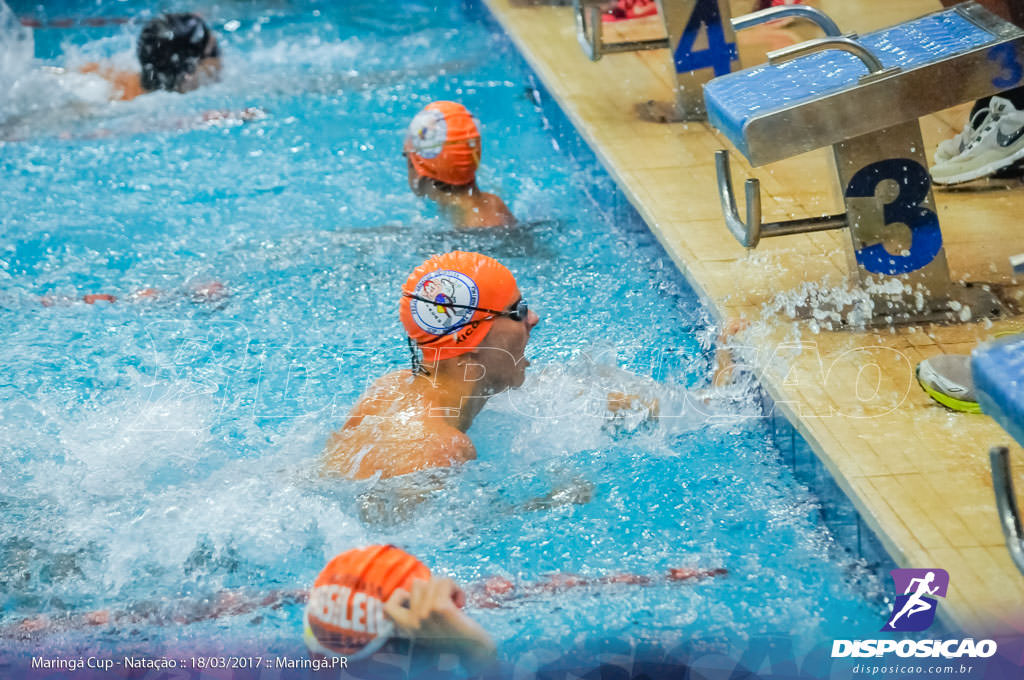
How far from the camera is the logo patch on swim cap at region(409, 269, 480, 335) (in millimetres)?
3260

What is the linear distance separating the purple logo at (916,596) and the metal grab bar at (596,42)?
372 cm

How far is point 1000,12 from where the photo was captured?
4703mm

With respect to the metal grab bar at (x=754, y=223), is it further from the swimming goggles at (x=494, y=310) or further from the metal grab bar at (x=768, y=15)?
the swimming goggles at (x=494, y=310)

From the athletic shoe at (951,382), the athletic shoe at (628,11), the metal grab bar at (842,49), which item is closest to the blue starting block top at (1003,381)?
the athletic shoe at (951,382)

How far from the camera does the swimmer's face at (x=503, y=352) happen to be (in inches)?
130

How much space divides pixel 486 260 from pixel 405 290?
10.1 inches

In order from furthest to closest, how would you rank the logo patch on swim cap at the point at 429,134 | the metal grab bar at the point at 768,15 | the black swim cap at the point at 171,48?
the black swim cap at the point at 171,48 < the logo patch on swim cap at the point at 429,134 < the metal grab bar at the point at 768,15

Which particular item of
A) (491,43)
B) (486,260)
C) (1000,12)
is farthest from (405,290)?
(491,43)

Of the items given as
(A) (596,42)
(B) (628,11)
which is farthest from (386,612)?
(B) (628,11)

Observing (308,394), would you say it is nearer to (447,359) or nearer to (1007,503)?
(447,359)

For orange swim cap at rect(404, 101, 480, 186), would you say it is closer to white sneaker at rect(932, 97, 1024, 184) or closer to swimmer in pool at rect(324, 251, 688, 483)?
swimmer in pool at rect(324, 251, 688, 483)

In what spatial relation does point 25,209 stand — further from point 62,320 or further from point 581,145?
point 581,145

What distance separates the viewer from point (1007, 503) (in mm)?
2434

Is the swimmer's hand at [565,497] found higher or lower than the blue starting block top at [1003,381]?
lower
